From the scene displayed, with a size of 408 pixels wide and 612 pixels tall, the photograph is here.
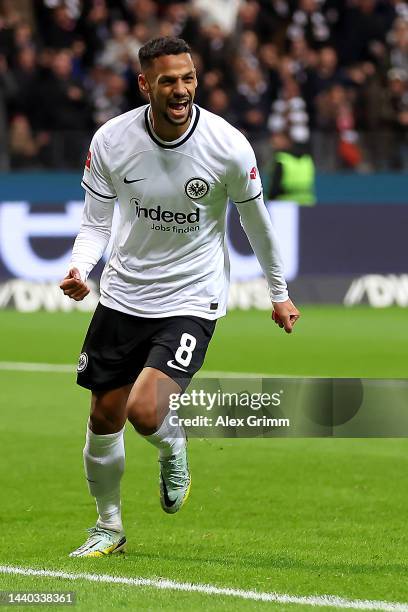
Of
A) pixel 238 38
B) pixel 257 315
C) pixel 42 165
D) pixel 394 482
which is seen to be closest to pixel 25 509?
pixel 394 482

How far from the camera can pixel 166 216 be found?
6.65 metres

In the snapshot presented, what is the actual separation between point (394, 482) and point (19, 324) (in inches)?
356

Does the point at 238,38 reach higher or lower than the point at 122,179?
lower

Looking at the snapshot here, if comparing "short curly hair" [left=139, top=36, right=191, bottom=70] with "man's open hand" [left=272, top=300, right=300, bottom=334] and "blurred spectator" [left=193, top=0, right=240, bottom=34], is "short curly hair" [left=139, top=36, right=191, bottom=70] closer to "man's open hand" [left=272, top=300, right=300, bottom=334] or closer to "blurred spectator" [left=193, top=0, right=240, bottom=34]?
"man's open hand" [left=272, top=300, right=300, bottom=334]

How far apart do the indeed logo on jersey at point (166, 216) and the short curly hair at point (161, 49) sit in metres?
0.65

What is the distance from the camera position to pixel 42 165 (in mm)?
19828

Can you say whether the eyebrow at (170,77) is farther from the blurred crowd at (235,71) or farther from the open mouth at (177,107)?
the blurred crowd at (235,71)

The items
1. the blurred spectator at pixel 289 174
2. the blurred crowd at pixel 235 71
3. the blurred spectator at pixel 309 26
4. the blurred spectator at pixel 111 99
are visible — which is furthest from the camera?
the blurred spectator at pixel 309 26

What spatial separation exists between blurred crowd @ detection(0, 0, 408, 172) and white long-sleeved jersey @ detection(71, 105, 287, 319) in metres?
12.9

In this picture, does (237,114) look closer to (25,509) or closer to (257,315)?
(257,315)

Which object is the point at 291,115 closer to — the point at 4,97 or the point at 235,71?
the point at 235,71

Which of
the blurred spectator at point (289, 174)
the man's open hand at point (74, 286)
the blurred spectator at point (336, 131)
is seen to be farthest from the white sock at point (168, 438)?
the blurred spectator at point (336, 131)

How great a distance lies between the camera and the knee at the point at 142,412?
6.38m

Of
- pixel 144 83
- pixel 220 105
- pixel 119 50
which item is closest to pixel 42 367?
pixel 144 83
